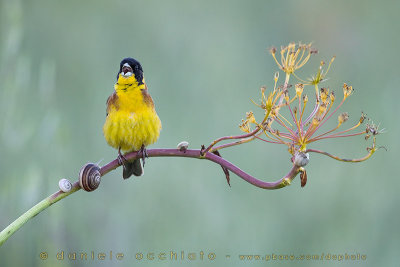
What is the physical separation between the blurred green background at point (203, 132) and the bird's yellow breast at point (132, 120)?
37 centimetres

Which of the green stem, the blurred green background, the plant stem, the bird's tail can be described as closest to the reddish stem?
the plant stem

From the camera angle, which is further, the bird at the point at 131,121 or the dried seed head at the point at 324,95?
the bird at the point at 131,121

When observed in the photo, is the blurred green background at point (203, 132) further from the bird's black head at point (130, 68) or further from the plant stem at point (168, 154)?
the plant stem at point (168, 154)

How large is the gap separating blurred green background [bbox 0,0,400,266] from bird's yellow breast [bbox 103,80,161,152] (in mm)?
366

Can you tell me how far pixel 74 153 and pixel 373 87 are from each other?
2.51 meters

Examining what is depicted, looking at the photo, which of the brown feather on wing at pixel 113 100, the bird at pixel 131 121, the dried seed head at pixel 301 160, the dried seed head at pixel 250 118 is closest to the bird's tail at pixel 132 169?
the bird at pixel 131 121

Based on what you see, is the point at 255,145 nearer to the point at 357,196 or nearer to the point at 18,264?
the point at 357,196

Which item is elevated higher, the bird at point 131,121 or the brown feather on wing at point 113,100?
the brown feather on wing at point 113,100

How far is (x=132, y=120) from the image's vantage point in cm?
347

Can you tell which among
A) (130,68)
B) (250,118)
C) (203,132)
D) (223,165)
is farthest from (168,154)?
(203,132)

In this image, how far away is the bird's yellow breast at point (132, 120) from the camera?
346 centimetres

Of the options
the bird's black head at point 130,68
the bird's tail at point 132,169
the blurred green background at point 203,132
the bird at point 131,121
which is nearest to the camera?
the bird's black head at point 130,68

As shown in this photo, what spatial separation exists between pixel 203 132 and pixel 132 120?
1660 mm

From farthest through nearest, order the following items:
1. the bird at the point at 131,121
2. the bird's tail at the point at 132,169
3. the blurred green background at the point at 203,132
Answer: the blurred green background at the point at 203,132 < the bird's tail at the point at 132,169 < the bird at the point at 131,121
